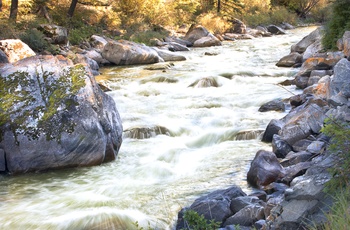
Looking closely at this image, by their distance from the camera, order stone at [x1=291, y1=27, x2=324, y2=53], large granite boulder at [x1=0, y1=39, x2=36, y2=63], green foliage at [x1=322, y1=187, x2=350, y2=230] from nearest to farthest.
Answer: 1. green foliage at [x1=322, y1=187, x2=350, y2=230]
2. large granite boulder at [x1=0, y1=39, x2=36, y2=63]
3. stone at [x1=291, y1=27, x2=324, y2=53]

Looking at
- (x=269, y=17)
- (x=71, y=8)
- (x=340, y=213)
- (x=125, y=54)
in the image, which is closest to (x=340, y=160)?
(x=340, y=213)

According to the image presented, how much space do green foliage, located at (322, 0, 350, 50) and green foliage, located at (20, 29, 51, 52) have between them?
10358mm

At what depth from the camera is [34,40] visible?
16.2 m

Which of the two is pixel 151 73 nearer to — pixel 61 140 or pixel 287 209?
pixel 61 140

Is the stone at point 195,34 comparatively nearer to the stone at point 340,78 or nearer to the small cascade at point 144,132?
the small cascade at point 144,132

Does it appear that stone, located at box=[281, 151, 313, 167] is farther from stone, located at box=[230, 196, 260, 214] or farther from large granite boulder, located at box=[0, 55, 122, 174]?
large granite boulder, located at box=[0, 55, 122, 174]

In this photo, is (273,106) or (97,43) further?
(97,43)

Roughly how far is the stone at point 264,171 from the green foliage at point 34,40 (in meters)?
12.2

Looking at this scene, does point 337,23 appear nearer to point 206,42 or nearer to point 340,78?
point 340,78

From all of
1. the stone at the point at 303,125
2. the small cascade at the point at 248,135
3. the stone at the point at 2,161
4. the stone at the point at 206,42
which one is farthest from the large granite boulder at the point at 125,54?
the stone at the point at 2,161

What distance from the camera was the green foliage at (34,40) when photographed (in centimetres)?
1617

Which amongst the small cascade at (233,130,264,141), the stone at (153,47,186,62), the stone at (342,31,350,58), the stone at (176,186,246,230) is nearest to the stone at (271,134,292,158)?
the small cascade at (233,130,264,141)

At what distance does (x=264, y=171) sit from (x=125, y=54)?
12820mm

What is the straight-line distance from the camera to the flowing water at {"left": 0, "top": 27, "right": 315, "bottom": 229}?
5427 millimetres
